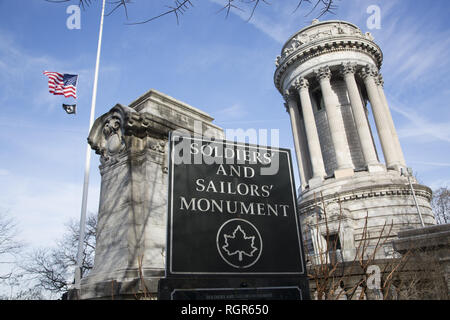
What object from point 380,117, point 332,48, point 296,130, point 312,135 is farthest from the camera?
point 296,130

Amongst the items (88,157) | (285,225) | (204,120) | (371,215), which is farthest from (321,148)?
(285,225)

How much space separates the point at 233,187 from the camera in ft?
10.6

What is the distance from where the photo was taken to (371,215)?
81.8 ft

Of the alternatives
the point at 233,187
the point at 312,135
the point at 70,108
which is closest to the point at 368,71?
the point at 312,135

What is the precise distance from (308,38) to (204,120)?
3189 cm

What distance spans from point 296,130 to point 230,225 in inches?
1290

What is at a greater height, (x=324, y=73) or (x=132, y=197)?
(x=324, y=73)

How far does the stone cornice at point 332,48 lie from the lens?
104 feet

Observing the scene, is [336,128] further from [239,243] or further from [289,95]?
[239,243]

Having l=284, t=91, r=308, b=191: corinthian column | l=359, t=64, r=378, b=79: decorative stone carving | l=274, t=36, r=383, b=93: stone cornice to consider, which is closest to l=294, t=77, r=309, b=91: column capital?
l=284, t=91, r=308, b=191: corinthian column

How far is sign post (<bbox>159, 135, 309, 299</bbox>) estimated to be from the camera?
2.71 metres
